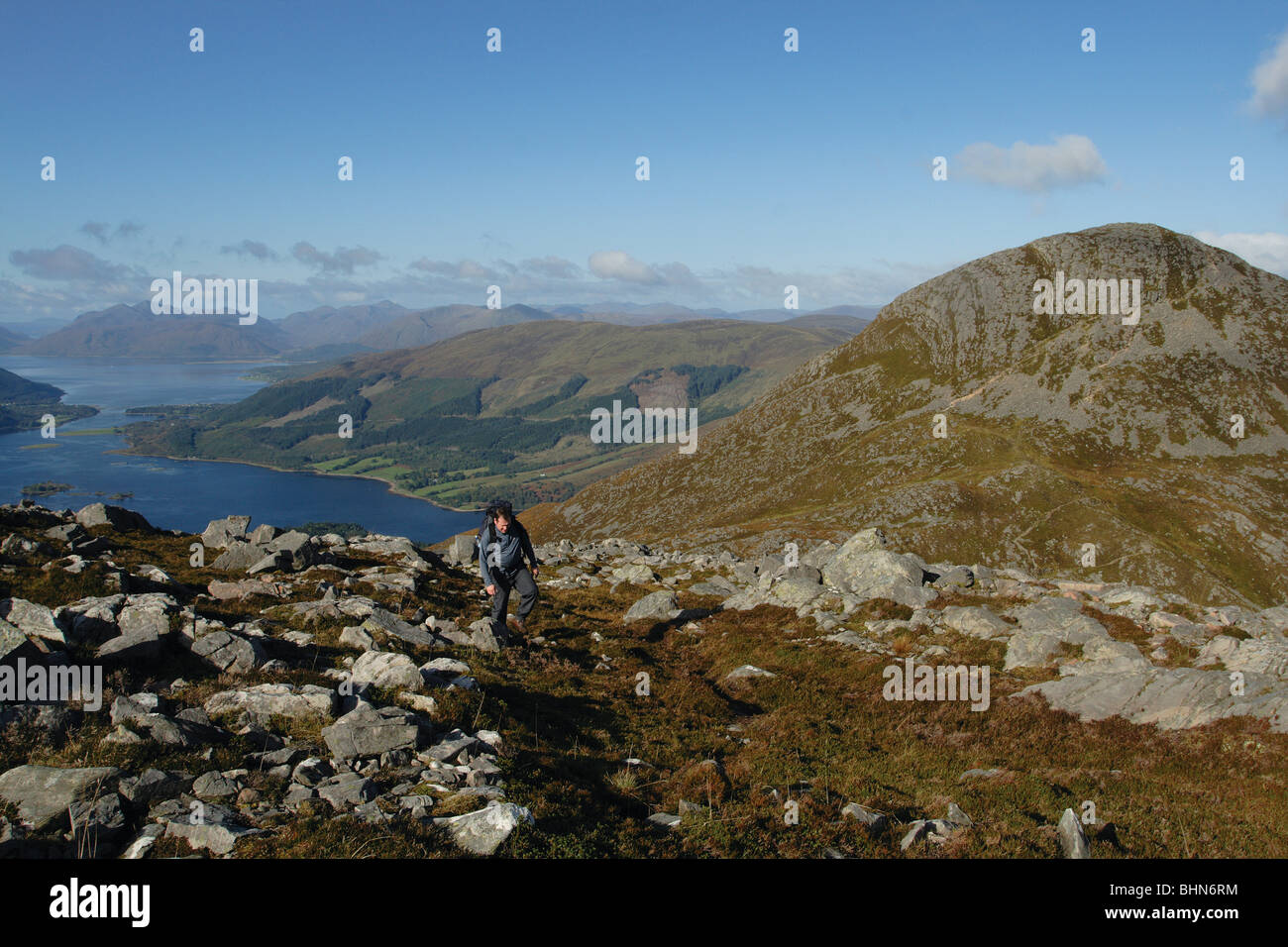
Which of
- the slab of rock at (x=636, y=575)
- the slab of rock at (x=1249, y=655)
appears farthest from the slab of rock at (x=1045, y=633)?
the slab of rock at (x=636, y=575)

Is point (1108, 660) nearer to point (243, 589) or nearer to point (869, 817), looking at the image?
point (869, 817)

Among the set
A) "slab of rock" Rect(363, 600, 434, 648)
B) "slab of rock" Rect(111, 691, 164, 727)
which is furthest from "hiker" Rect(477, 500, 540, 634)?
"slab of rock" Rect(111, 691, 164, 727)

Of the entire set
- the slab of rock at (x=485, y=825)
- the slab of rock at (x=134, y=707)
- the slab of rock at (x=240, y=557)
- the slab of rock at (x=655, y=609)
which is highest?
the slab of rock at (x=240, y=557)

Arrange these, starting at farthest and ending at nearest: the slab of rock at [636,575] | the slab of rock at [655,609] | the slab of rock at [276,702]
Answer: the slab of rock at [636,575]
the slab of rock at [655,609]
the slab of rock at [276,702]

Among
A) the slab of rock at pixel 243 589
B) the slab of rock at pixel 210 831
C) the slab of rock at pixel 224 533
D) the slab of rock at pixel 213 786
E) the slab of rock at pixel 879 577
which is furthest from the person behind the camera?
the slab of rock at pixel 224 533

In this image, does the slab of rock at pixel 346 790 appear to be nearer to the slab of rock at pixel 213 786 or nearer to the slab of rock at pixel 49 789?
the slab of rock at pixel 213 786
